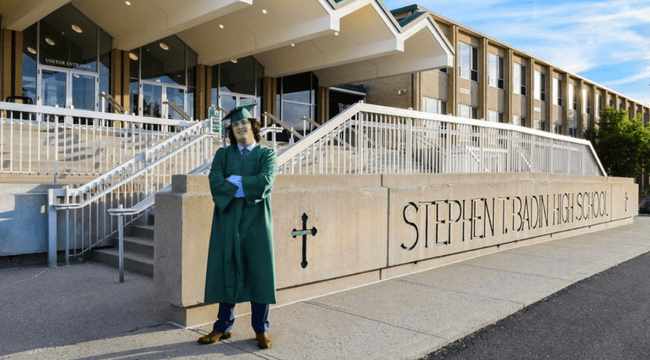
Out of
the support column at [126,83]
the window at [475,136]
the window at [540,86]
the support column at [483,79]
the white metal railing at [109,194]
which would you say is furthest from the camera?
the window at [540,86]

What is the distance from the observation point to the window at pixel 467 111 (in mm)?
30125

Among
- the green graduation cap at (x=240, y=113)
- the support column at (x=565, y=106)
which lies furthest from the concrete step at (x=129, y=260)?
the support column at (x=565, y=106)

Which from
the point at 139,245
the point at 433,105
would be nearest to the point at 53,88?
the point at 139,245

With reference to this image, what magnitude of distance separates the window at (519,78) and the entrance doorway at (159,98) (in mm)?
24267

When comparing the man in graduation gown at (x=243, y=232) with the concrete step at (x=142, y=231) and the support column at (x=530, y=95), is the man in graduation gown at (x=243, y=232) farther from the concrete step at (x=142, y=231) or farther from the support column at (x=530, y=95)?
the support column at (x=530, y=95)

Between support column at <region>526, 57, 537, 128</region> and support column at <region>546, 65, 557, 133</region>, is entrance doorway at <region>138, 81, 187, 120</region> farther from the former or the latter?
support column at <region>546, 65, 557, 133</region>

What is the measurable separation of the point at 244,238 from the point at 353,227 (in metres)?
2.41

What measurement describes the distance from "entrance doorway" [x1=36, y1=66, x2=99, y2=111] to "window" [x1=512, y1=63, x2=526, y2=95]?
90.4ft

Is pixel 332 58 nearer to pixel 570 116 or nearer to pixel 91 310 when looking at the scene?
pixel 91 310

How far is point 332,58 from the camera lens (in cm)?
2050

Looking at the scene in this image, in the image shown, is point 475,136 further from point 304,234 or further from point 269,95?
point 269,95

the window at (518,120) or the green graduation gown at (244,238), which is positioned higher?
the window at (518,120)

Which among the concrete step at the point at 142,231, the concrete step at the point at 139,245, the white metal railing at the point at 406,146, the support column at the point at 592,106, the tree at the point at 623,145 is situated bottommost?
the concrete step at the point at 139,245

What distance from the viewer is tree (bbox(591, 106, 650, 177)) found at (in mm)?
41500
